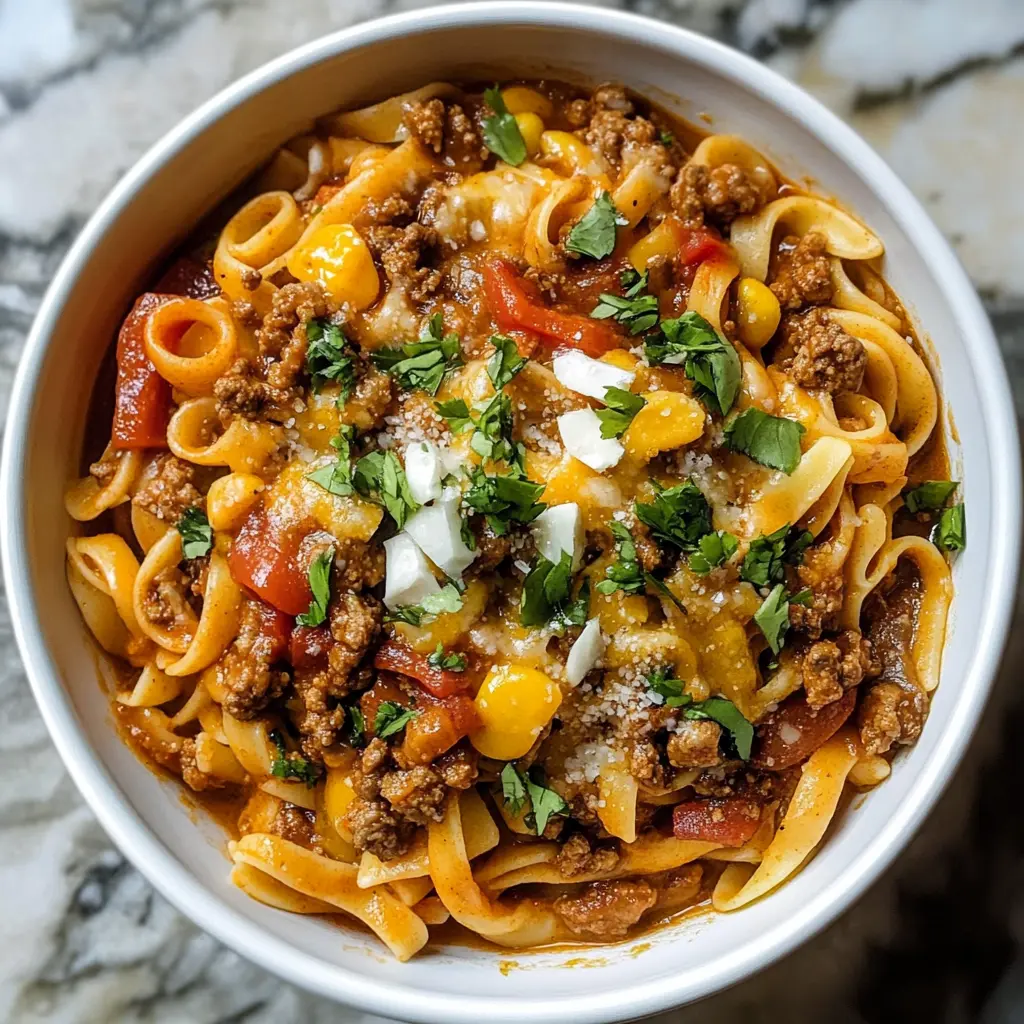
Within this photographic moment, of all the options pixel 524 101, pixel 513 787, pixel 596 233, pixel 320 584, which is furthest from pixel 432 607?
pixel 524 101

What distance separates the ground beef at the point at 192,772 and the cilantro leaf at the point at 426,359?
1609 millimetres

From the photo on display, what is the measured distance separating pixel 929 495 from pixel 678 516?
3.56ft

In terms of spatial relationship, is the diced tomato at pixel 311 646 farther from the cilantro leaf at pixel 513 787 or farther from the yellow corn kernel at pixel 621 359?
the yellow corn kernel at pixel 621 359

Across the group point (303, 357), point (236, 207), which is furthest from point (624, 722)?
point (236, 207)

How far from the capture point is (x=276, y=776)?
13.3ft

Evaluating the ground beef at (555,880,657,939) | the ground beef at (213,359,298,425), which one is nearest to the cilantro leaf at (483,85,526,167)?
the ground beef at (213,359,298,425)

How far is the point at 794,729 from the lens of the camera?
3.96m

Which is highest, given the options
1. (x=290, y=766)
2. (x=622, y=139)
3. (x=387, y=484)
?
(x=622, y=139)

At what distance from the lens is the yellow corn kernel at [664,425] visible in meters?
3.73

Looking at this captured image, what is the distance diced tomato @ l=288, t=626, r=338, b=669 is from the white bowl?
797 millimetres

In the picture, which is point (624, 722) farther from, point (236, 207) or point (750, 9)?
point (750, 9)

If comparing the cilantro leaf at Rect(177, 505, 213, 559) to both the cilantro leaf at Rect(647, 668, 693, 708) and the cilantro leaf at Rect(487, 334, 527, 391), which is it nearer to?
the cilantro leaf at Rect(487, 334, 527, 391)

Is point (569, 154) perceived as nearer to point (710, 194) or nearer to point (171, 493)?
point (710, 194)

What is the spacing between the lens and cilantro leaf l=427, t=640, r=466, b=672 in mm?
3713
